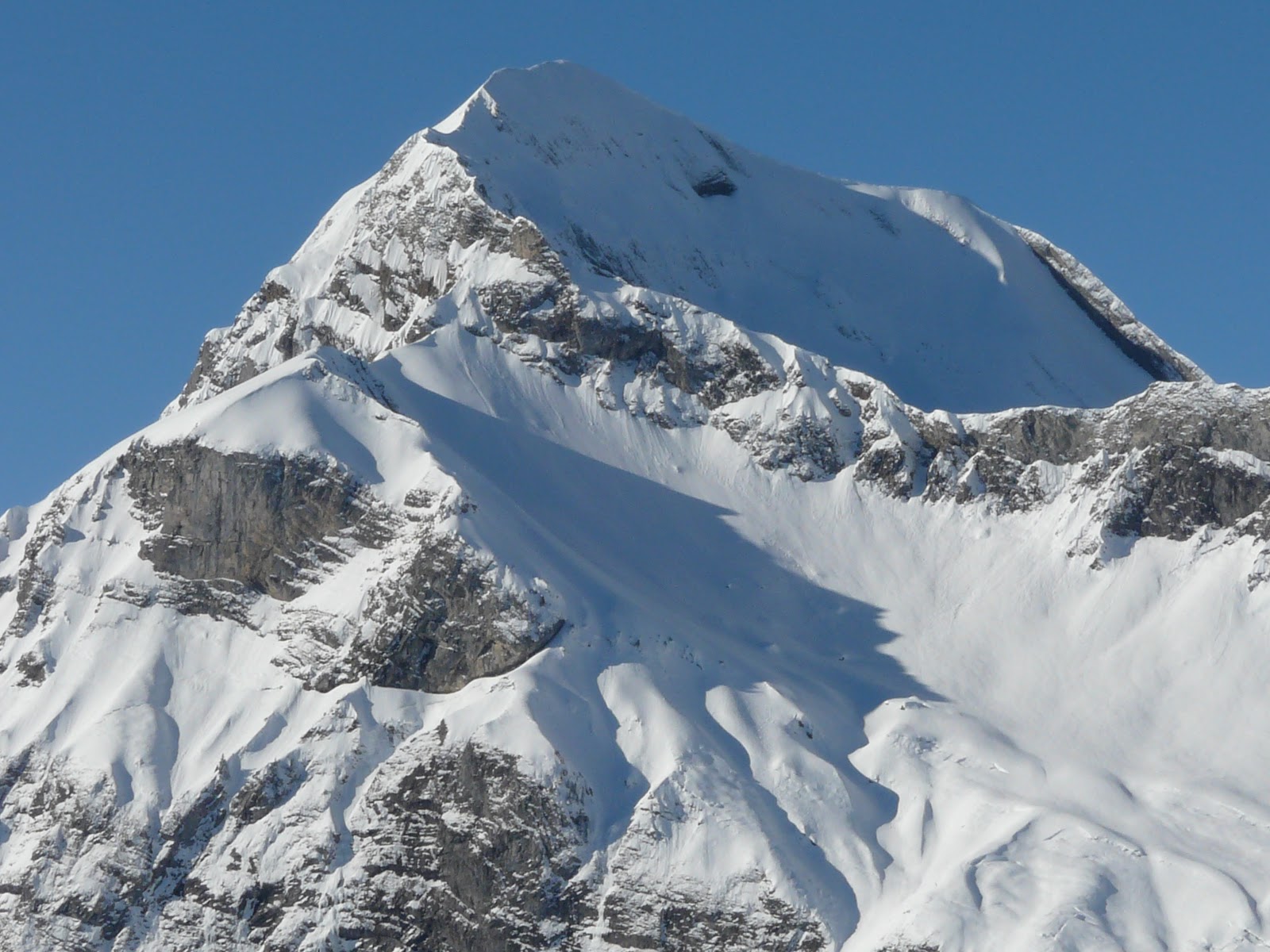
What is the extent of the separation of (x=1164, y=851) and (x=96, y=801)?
68248 mm

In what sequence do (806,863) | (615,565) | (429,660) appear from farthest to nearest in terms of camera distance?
(615,565), (429,660), (806,863)

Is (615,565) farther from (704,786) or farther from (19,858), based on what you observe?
(19,858)

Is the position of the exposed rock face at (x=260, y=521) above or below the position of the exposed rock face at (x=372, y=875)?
above

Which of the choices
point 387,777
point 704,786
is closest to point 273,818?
point 387,777

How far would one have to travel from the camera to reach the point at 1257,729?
185375 millimetres

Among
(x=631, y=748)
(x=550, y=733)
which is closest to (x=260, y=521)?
(x=550, y=733)

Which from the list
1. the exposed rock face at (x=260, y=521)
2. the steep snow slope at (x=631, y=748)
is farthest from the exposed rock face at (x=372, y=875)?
the exposed rock face at (x=260, y=521)

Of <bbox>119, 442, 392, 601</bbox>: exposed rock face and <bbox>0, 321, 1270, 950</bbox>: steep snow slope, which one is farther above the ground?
<bbox>119, 442, 392, 601</bbox>: exposed rock face

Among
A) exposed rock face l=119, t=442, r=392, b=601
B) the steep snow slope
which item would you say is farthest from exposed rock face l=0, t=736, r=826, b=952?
exposed rock face l=119, t=442, r=392, b=601

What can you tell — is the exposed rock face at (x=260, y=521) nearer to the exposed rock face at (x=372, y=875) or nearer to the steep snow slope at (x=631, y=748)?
the steep snow slope at (x=631, y=748)

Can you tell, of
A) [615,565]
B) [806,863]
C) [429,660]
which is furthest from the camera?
[615,565]

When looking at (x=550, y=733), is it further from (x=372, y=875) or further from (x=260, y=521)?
(x=260, y=521)

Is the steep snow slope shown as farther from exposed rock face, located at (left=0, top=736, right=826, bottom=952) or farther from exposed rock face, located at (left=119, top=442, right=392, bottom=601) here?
exposed rock face, located at (left=119, top=442, right=392, bottom=601)

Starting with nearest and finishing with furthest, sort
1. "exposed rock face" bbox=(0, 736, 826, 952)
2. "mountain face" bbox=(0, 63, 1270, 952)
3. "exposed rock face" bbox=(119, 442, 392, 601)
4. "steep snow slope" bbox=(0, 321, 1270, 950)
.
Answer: "exposed rock face" bbox=(0, 736, 826, 952)
"steep snow slope" bbox=(0, 321, 1270, 950)
"mountain face" bbox=(0, 63, 1270, 952)
"exposed rock face" bbox=(119, 442, 392, 601)
